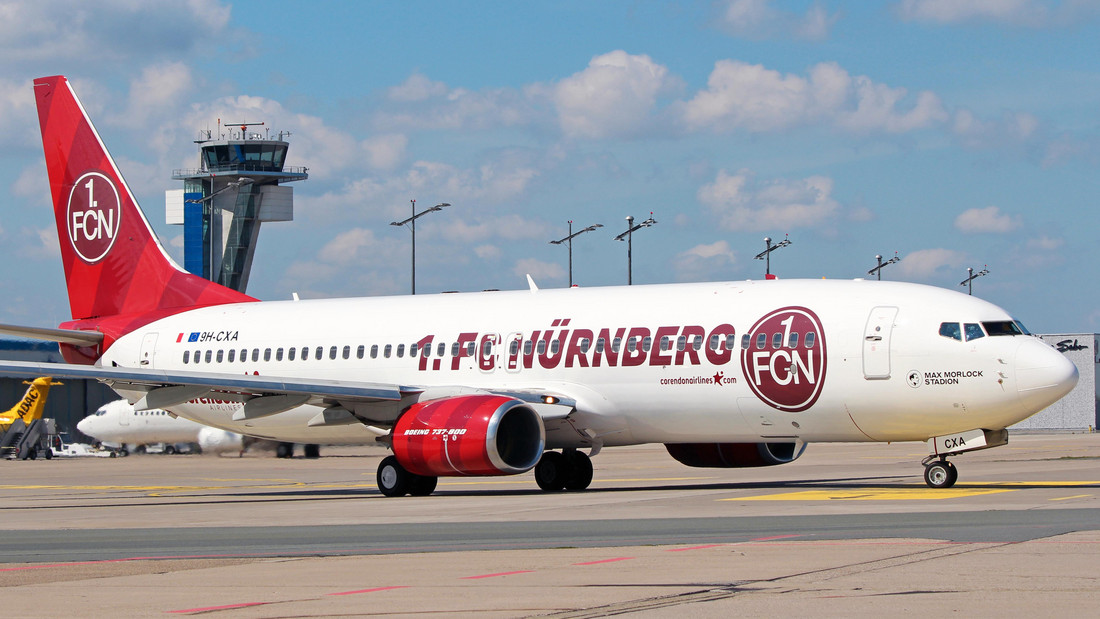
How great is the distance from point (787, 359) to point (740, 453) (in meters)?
4.17

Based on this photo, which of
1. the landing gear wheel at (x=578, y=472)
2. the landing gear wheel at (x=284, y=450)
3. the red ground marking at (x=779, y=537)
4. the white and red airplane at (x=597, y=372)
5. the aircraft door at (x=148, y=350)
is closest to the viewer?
the red ground marking at (x=779, y=537)

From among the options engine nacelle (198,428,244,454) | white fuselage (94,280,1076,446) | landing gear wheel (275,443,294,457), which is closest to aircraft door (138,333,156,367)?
white fuselage (94,280,1076,446)

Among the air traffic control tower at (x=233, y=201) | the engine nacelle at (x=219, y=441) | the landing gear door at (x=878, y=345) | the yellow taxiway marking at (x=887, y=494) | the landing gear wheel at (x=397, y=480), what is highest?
the air traffic control tower at (x=233, y=201)

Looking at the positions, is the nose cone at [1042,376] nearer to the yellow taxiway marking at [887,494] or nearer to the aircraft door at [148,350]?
the yellow taxiway marking at [887,494]

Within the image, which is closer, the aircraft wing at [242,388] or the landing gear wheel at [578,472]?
the aircraft wing at [242,388]

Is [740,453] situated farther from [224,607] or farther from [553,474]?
[224,607]

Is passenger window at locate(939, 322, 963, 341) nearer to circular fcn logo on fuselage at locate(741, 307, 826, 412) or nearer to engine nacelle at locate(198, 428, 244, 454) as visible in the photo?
circular fcn logo on fuselage at locate(741, 307, 826, 412)

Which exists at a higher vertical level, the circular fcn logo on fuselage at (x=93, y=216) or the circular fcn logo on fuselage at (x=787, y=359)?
the circular fcn logo on fuselage at (x=93, y=216)

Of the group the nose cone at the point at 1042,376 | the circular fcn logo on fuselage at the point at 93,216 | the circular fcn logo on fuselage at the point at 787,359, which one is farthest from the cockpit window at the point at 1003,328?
the circular fcn logo on fuselage at the point at 93,216

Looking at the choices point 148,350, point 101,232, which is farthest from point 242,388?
point 101,232

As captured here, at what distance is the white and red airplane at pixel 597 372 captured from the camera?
23.6 m

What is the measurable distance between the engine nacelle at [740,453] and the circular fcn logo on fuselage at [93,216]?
15396mm

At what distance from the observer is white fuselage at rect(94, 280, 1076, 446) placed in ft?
76.7

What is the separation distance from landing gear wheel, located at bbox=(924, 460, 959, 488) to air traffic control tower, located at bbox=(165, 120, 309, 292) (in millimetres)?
88659
